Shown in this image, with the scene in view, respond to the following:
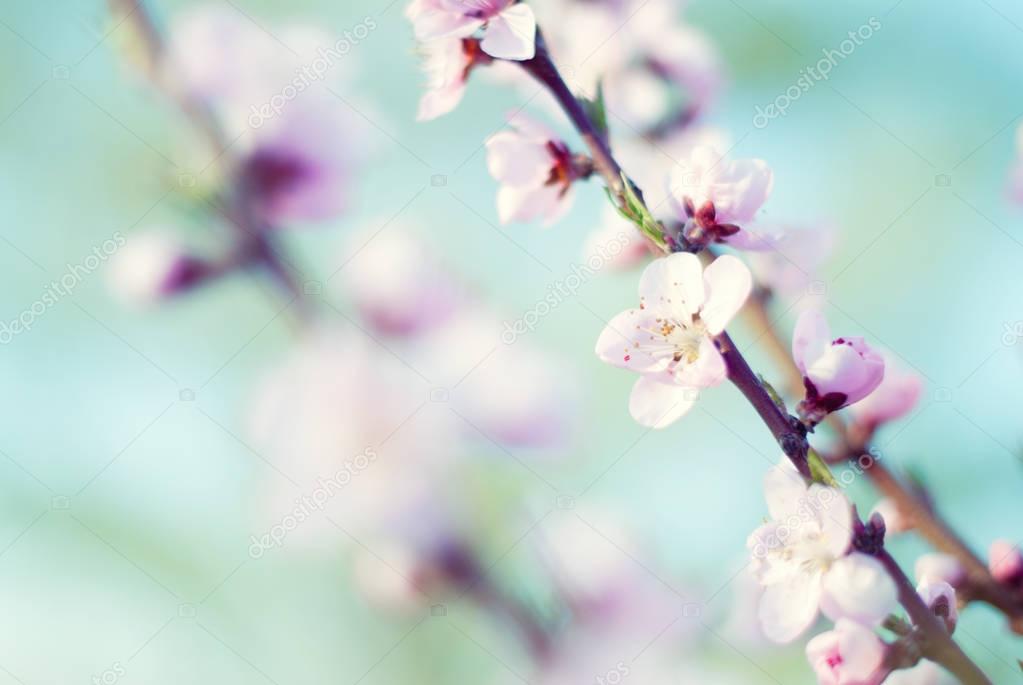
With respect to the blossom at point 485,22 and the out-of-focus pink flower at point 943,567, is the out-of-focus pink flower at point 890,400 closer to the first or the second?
the out-of-focus pink flower at point 943,567

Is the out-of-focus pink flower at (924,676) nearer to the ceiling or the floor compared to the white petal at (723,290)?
nearer to the floor

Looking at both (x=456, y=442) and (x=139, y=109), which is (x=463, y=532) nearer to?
(x=456, y=442)

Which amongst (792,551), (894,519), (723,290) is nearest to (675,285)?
(723,290)

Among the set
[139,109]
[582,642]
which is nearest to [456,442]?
[582,642]

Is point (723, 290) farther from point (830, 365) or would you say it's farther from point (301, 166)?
point (301, 166)

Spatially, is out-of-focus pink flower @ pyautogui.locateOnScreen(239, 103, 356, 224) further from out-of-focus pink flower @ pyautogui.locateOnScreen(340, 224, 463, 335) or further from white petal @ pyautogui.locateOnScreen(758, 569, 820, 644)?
white petal @ pyautogui.locateOnScreen(758, 569, 820, 644)

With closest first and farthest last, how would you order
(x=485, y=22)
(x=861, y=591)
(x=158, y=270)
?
(x=861, y=591), (x=485, y=22), (x=158, y=270)

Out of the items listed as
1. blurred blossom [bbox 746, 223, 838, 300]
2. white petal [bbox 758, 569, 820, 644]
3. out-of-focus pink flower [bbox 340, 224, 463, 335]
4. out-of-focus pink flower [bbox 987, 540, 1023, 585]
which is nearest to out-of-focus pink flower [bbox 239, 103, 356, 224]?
out-of-focus pink flower [bbox 340, 224, 463, 335]

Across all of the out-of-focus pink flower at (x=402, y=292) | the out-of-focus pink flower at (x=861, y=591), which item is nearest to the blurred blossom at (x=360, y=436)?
the out-of-focus pink flower at (x=402, y=292)
